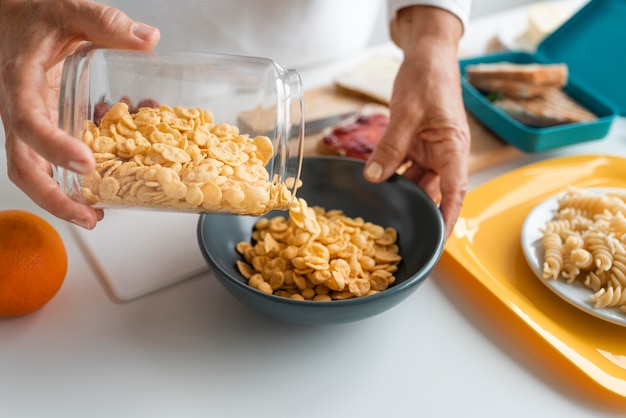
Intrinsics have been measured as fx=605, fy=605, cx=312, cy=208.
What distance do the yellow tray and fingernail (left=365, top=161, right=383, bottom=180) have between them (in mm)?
190

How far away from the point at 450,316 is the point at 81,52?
739 mm

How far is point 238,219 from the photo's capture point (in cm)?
113

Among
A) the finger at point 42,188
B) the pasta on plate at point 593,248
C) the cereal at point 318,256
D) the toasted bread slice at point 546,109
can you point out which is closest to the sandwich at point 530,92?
the toasted bread slice at point 546,109

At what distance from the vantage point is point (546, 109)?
1.58m

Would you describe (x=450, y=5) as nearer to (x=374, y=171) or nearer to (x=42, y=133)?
(x=374, y=171)

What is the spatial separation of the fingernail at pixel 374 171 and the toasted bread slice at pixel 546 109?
1.94 ft

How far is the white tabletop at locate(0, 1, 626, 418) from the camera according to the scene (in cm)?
90

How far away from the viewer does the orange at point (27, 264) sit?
0.94 m

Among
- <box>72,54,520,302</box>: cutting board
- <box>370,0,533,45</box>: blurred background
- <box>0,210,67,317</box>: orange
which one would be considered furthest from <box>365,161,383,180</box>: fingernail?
<box>370,0,533,45</box>: blurred background

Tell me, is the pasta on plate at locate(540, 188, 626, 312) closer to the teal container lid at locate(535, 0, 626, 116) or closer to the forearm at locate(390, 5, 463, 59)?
the forearm at locate(390, 5, 463, 59)

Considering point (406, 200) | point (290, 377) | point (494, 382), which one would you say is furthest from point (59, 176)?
point (494, 382)

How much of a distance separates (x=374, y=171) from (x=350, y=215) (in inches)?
4.4

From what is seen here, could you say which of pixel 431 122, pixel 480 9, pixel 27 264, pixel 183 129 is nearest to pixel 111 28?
pixel 183 129

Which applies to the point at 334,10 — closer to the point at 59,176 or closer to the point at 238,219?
the point at 238,219
